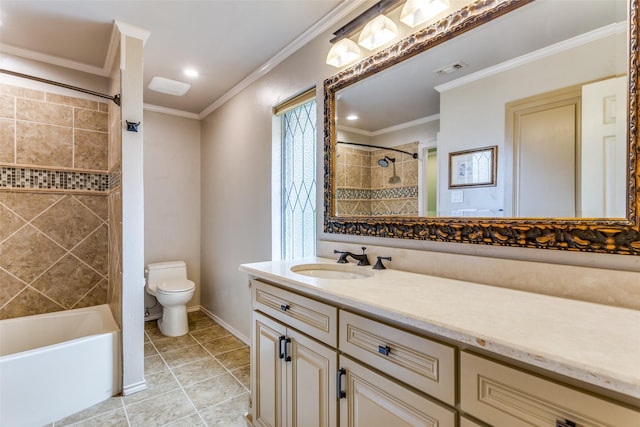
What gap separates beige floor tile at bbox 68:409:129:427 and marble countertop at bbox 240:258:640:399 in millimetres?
1467

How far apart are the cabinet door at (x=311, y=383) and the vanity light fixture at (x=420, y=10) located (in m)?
1.46

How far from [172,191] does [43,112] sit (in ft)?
4.30

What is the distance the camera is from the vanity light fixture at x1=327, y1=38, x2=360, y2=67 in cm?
167

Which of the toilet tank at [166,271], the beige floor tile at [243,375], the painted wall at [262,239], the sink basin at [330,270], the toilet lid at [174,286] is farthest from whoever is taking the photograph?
the toilet tank at [166,271]

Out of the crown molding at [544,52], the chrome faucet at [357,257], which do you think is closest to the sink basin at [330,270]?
the chrome faucet at [357,257]

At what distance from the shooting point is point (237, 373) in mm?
2312

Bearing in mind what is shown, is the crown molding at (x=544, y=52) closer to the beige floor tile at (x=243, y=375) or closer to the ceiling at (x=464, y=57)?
the ceiling at (x=464, y=57)

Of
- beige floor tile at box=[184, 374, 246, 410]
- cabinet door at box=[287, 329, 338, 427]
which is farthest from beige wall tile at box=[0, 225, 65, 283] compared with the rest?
cabinet door at box=[287, 329, 338, 427]

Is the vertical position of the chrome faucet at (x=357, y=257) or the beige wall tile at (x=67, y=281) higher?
the chrome faucet at (x=357, y=257)

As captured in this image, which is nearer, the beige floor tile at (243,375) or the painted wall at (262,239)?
the painted wall at (262,239)

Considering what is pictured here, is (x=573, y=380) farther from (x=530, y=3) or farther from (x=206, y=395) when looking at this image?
(x=206, y=395)

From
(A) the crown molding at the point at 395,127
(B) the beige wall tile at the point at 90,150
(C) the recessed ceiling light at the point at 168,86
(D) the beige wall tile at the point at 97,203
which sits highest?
(C) the recessed ceiling light at the point at 168,86

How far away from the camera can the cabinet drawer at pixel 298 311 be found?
115 centimetres

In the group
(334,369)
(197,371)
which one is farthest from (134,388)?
(334,369)
